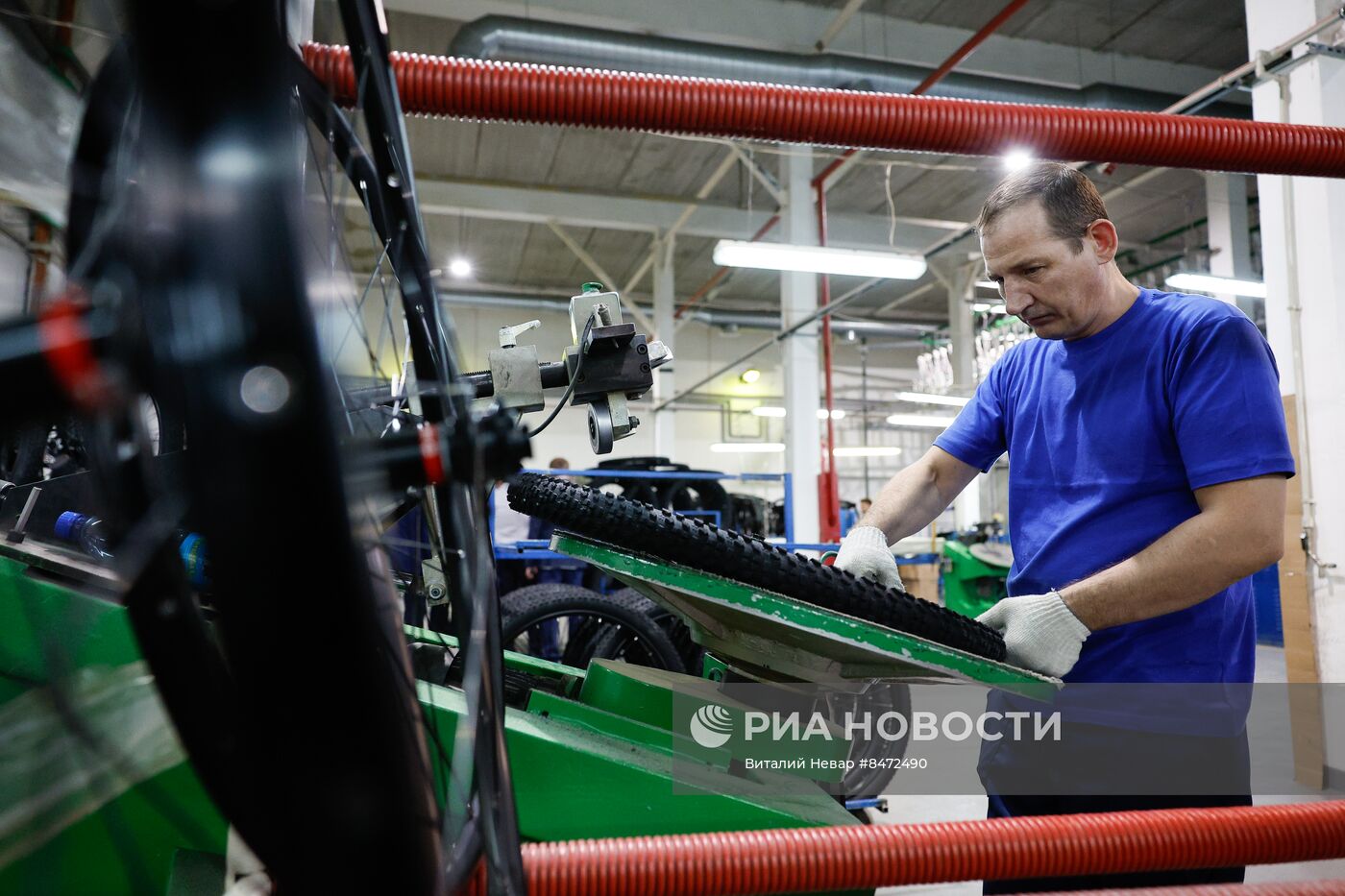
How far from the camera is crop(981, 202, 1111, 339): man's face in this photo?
1.09 m

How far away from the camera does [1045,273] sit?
3.61 ft

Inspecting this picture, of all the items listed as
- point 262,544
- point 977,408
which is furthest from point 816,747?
point 262,544

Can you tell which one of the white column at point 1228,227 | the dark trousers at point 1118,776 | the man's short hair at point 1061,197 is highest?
the white column at point 1228,227

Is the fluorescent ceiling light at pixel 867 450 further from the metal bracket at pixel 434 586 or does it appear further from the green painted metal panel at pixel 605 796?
the green painted metal panel at pixel 605 796

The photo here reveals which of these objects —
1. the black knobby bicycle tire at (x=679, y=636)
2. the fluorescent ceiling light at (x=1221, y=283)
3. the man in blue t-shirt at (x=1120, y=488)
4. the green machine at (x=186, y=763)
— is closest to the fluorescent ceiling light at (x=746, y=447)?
the fluorescent ceiling light at (x=1221, y=283)

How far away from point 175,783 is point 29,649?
0.20m

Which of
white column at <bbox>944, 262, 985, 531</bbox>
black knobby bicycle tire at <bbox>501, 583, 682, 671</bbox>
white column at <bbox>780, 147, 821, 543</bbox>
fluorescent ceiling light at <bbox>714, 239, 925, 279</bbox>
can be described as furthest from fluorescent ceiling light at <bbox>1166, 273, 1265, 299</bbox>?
black knobby bicycle tire at <bbox>501, 583, 682, 671</bbox>

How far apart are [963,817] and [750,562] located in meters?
2.63

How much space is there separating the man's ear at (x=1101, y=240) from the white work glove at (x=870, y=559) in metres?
0.53

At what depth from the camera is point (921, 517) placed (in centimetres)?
139

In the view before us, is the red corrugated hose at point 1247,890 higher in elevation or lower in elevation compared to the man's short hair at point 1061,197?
lower

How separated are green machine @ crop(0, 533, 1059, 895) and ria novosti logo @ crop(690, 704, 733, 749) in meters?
0.03

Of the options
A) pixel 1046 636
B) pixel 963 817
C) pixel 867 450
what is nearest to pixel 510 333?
pixel 1046 636

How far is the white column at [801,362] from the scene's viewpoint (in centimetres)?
622
